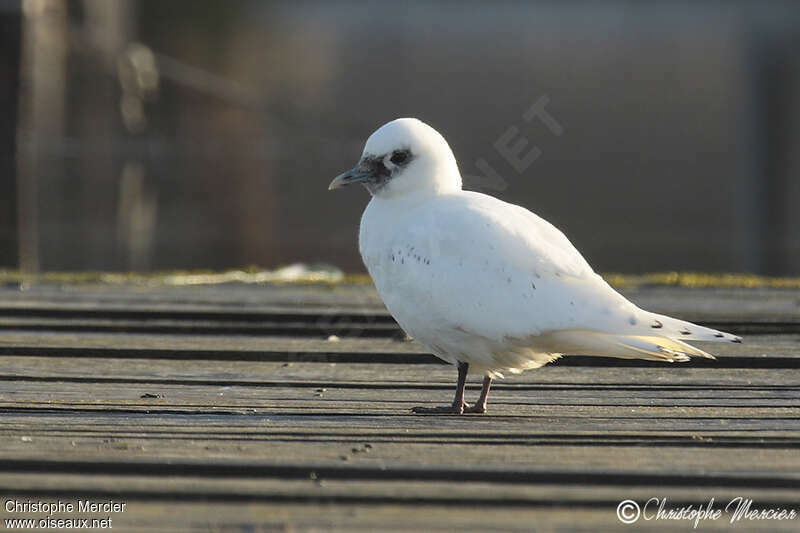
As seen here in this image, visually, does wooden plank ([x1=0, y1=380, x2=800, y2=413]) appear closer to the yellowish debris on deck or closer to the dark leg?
the dark leg

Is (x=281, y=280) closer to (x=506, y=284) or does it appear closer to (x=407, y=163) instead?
(x=407, y=163)

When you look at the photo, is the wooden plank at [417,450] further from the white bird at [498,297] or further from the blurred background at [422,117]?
the blurred background at [422,117]

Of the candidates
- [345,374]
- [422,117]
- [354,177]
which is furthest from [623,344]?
[422,117]

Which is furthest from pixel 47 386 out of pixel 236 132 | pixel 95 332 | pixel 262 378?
pixel 236 132

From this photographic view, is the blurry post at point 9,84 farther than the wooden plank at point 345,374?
Yes

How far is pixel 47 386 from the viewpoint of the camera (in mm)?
3545

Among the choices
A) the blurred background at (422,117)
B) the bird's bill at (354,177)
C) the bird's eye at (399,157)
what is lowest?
the blurred background at (422,117)

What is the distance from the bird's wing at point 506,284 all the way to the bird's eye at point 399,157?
0.29 m

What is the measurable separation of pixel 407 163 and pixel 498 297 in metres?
0.64

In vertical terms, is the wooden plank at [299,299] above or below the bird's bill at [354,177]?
below

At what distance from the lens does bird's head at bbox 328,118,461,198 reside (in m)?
3.93

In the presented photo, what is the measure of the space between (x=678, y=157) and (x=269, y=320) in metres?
12.3

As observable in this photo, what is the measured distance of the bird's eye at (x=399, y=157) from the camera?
3.94m

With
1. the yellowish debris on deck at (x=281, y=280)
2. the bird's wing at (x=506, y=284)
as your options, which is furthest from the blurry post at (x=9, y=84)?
the bird's wing at (x=506, y=284)
